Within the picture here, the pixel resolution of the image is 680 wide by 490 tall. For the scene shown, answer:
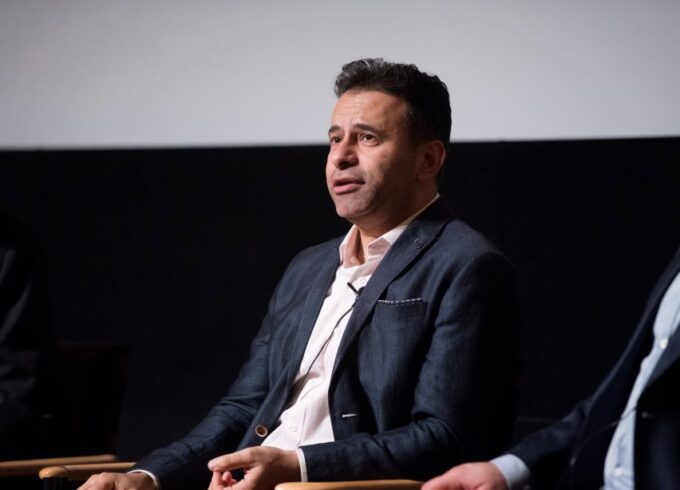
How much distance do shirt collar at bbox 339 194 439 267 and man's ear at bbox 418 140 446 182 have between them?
0.06 meters

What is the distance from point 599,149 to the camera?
138 inches

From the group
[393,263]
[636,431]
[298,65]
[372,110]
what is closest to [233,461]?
[393,263]

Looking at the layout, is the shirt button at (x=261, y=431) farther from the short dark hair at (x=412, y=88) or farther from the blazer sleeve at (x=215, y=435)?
the short dark hair at (x=412, y=88)

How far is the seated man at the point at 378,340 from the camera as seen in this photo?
2523mm

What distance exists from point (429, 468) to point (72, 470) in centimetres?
84

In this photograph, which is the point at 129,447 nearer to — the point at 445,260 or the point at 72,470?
the point at 72,470

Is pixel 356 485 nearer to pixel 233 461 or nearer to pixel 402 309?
pixel 233 461

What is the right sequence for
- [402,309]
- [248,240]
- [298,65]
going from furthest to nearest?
[248,240] → [298,65] → [402,309]

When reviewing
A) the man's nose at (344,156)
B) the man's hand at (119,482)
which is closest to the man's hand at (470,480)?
the man's hand at (119,482)

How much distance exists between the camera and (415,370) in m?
2.64

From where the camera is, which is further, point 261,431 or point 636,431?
point 261,431

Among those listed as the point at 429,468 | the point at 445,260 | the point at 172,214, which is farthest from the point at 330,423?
the point at 172,214

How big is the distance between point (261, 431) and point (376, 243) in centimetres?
54

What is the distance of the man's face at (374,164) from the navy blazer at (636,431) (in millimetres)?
857
